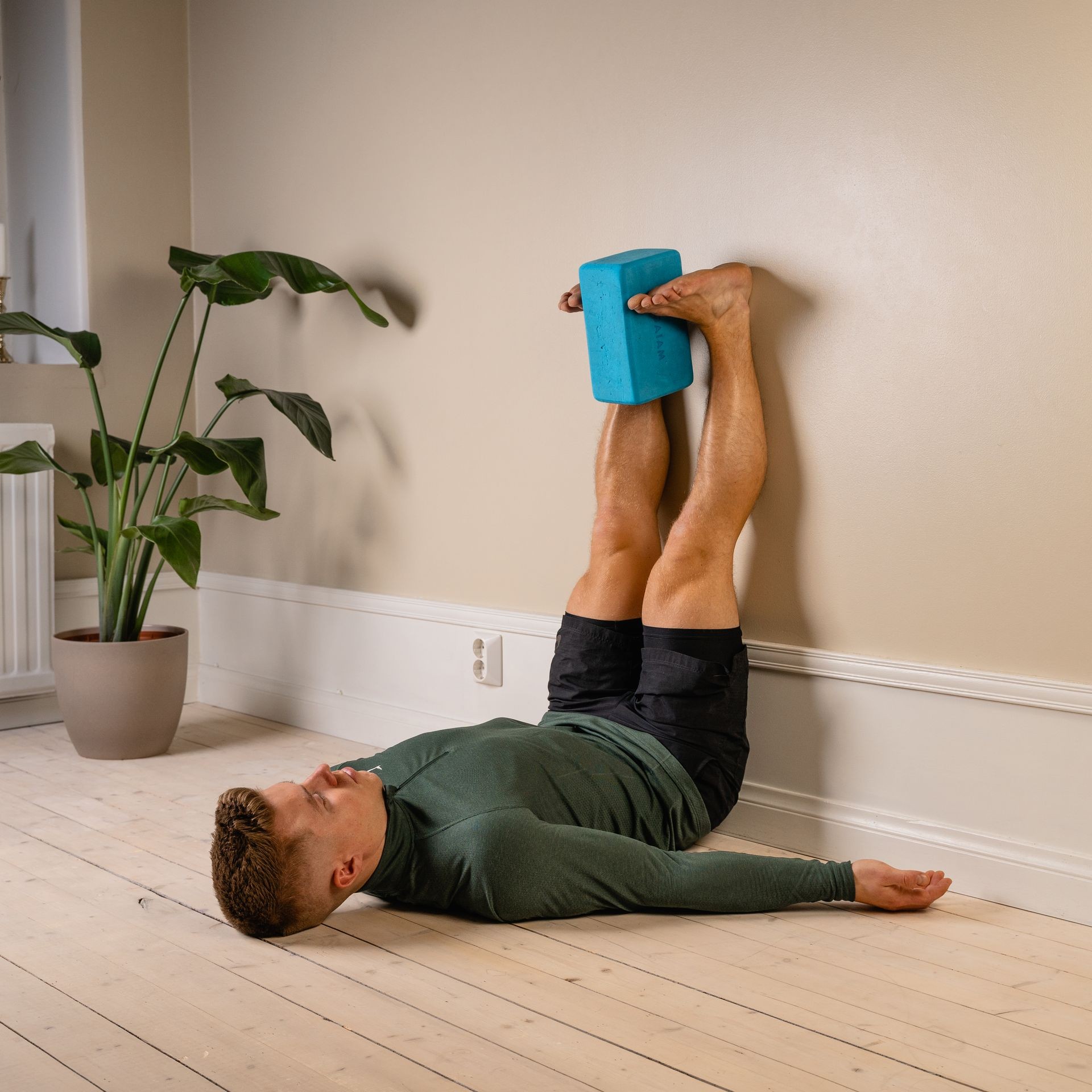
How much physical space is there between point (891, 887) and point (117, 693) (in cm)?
191

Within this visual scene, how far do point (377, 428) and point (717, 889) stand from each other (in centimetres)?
163

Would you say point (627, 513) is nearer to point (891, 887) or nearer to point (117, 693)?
point (891, 887)

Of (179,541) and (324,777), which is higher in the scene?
(179,541)

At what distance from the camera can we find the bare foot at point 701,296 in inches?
85.2

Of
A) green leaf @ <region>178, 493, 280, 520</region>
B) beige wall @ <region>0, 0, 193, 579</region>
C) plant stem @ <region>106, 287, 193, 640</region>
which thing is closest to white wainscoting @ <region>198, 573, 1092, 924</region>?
green leaf @ <region>178, 493, 280, 520</region>

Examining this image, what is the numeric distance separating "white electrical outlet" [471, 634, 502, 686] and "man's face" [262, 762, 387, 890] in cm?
100

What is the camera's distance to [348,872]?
173cm

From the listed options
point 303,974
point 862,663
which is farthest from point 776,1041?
point 862,663

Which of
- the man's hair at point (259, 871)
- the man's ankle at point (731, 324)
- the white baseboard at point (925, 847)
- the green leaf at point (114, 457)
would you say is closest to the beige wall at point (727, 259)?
the man's ankle at point (731, 324)

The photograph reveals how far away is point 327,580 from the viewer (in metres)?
3.26

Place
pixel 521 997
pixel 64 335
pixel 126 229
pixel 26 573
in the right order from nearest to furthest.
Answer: pixel 521 997, pixel 64 335, pixel 26 573, pixel 126 229

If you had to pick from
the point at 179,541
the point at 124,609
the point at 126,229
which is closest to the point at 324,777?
the point at 179,541

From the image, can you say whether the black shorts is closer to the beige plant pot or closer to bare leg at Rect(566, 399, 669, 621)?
bare leg at Rect(566, 399, 669, 621)

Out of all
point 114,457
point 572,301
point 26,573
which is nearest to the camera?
point 572,301
